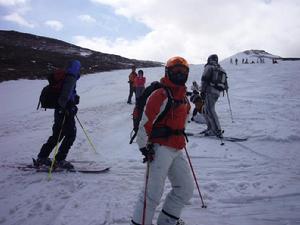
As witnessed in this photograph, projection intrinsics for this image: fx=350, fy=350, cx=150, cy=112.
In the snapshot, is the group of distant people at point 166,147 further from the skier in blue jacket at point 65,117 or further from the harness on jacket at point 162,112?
the skier in blue jacket at point 65,117

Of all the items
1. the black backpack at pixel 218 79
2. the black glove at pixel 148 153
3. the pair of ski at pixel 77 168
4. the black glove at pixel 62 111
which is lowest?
the pair of ski at pixel 77 168

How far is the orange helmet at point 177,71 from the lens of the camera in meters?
4.52

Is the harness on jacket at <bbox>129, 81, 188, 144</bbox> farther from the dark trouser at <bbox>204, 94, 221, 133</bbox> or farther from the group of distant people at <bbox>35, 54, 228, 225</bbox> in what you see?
the dark trouser at <bbox>204, 94, 221, 133</bbox>

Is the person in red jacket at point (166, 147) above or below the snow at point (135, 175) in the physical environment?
above

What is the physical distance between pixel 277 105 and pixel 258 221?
11.6m

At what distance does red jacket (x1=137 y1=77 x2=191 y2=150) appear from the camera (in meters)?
4.32

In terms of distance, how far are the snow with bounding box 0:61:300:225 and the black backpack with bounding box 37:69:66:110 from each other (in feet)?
4.63

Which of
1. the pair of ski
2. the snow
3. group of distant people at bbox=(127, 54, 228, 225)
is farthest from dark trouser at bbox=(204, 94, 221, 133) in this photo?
group of distant people at bbox=(127, 54, 228, 225)

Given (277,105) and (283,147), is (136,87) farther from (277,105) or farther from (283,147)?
(283,147)

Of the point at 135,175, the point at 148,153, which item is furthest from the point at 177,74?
the point at 135,175

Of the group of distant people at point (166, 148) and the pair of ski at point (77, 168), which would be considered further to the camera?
the pair of ski at point (77, 168)

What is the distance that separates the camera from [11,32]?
8350 centimetres

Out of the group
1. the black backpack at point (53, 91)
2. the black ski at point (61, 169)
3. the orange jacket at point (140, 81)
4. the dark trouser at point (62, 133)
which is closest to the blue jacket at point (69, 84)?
the black backpack at point (53, 91)

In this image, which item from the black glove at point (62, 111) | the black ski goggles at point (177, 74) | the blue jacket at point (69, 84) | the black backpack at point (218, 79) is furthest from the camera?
the black backpack at point (218, 79)
